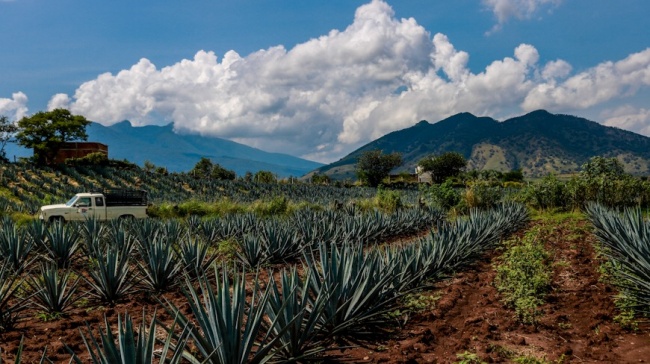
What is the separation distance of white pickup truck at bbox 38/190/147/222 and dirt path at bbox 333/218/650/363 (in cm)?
1464

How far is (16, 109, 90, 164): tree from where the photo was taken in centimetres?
5112

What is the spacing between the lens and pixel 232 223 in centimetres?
1330

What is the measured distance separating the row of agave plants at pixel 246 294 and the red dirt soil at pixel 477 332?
259 mm

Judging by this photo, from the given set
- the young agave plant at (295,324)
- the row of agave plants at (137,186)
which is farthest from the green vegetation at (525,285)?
the row of agave plants at (137,186)

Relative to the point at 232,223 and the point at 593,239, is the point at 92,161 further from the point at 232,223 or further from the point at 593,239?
the point at 593,239

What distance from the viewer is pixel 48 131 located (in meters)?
51.8

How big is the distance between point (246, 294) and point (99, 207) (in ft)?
47.4

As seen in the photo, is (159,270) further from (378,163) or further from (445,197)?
(378,163)

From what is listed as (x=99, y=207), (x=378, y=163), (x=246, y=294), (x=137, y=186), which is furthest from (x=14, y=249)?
(x=378, y=163)

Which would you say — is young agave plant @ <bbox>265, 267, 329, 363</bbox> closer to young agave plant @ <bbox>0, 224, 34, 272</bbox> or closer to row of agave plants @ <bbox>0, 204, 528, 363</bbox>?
row of agave plants @ <bbox>0, 204, 528, 363</bbox>

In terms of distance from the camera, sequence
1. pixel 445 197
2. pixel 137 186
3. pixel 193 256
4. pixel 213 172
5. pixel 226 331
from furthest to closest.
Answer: pixel 213 172
pixel 137 186
pixel 445 197
pixel 193 256
pixel 226 331

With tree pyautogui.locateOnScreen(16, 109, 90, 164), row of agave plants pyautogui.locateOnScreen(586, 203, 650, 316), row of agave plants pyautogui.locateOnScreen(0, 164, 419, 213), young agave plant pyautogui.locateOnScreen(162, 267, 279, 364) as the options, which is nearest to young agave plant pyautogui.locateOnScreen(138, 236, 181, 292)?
young agave plant pyautogui.locateOnScreen(162, 267, 279, 364)

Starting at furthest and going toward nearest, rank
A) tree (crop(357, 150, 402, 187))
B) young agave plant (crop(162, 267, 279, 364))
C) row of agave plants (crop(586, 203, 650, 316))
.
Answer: tree (crop(357, 150, 402, 187)), row of agave plants (crop(586, 203, 650, 316)), young agave plant (crop(162, 267, 279, 364))

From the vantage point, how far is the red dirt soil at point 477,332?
13.8 feet
